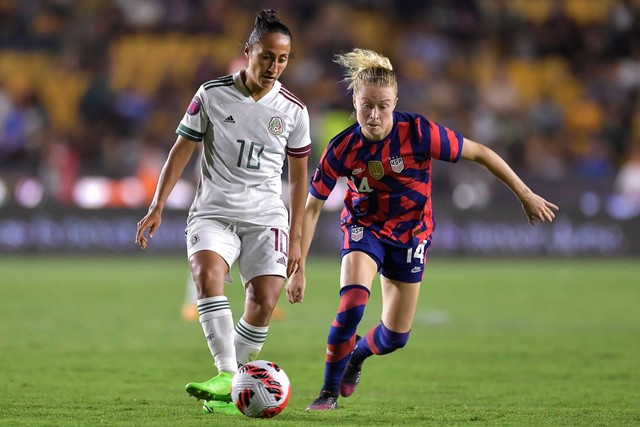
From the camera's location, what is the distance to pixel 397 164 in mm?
6805

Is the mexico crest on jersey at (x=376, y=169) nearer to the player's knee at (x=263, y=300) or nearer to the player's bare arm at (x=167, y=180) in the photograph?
the player's knee at (x=263, y=300)

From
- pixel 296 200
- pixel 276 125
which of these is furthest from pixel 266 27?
pixel 296 200

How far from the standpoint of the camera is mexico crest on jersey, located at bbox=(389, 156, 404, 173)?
6.78 metres

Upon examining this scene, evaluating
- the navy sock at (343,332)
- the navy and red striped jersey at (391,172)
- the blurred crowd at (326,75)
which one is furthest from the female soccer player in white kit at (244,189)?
the blurred crowd at (326,75)

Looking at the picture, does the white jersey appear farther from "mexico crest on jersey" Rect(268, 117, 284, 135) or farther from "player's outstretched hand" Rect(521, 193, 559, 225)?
"player's outstretched hand" Rect(521, 193, 559, 225)

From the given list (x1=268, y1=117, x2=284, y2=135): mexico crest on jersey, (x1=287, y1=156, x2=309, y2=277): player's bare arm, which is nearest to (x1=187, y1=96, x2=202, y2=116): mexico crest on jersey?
(x1=268, y1=117, x2=284, y2=135): mexico crest on jersey

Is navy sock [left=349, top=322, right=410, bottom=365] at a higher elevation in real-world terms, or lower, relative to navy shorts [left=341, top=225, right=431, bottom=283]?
lower

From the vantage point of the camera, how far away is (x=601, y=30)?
23125 mm

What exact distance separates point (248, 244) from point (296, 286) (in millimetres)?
368

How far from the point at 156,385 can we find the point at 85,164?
12.6 meters

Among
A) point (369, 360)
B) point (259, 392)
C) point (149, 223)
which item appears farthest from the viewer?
point (369, 360)

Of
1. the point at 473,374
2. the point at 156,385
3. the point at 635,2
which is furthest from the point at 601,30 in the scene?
the point at 156,385

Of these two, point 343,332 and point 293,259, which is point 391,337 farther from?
point 293,259

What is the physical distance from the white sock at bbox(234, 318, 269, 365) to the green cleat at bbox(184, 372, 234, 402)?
35 cm
